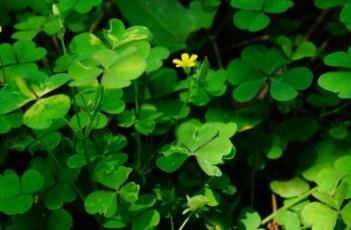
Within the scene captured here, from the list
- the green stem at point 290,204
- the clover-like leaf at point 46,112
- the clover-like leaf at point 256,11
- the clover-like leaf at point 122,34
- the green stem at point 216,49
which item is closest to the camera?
the clover-like leaf at point 46,112

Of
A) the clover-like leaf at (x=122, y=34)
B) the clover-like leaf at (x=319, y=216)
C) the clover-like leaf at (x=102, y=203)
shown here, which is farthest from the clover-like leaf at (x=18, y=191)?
the clover-like leaf at (x=319, y=216)

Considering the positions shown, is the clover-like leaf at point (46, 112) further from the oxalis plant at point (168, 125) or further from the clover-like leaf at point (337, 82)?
the clover-like leaf at point (337, 82)

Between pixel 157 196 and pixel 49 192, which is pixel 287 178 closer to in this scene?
pixel 157 196

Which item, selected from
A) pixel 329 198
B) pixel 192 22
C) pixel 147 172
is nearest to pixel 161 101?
pixel 147 172

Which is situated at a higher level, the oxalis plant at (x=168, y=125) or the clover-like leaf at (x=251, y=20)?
the clover-like leaf at (x=251, y=20)

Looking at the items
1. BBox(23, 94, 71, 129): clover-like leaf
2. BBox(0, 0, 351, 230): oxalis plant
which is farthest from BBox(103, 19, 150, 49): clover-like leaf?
BBox(23, 94, 71, 129): clover-like leaf

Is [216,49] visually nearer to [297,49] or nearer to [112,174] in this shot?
[297,49]

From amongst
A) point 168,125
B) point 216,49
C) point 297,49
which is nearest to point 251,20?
point 297,49
